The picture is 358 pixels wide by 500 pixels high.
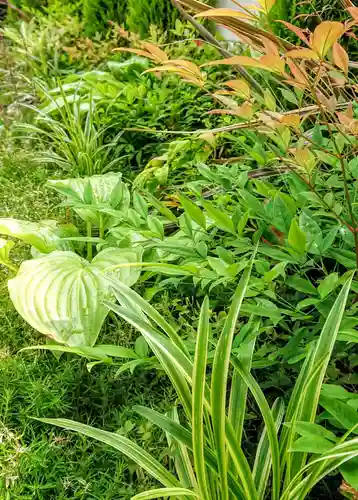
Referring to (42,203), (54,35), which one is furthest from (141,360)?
(54,35)

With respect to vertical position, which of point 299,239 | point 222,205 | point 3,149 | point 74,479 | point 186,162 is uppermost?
point 299,239

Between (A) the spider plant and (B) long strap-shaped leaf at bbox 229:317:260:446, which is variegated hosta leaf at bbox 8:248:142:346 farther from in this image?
(A) the spider plant

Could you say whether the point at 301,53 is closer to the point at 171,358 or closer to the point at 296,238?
the point at 296,238

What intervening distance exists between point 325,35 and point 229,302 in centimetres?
96

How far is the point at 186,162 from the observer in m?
2.65

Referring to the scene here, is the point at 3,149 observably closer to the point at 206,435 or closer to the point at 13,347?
the point at 13,347

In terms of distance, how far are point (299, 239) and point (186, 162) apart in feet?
4.65

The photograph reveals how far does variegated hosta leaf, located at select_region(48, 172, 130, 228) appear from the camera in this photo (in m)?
1.86

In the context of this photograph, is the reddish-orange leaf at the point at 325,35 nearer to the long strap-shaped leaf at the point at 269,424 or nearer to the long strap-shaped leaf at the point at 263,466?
the long strap-shaped leaf at the point at 269,424

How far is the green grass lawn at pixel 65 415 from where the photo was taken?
142cm

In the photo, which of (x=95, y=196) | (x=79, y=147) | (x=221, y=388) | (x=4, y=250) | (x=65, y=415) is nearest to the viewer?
(x=221, y=388)

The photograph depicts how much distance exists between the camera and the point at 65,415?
161 cm

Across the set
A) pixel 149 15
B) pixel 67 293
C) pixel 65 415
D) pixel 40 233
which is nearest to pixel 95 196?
pixel 40 233

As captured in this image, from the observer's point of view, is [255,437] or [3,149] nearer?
[255,437]
